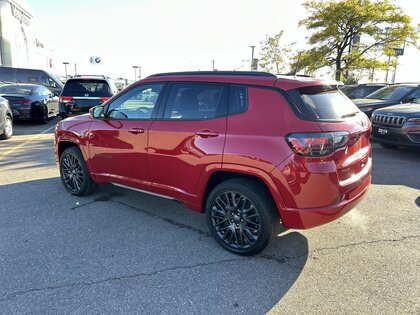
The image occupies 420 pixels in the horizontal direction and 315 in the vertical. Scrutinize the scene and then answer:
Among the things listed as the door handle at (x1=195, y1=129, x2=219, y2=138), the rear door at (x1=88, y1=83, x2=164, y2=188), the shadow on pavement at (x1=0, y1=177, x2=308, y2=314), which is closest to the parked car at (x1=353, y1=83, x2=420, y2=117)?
the shadow on pavement at (x1=0, y1=177, x2=308, y2=314)

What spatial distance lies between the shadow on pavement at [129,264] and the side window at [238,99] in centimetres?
144

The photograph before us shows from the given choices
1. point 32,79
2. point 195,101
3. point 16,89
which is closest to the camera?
point 195,101

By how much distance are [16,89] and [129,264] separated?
10.8 m

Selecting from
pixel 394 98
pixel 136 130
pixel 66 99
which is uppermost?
pixel 394 98

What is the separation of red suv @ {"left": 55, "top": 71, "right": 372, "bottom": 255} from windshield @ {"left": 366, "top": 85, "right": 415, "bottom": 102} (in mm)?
6923

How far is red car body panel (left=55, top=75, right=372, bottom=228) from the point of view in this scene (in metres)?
2.82

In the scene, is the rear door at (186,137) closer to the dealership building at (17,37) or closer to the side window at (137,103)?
the side window at (137,103)

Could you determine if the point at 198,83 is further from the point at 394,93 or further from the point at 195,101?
the point at 394,93

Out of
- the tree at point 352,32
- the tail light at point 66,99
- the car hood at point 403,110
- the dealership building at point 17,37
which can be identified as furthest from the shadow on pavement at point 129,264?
the dealership building at point 17,37

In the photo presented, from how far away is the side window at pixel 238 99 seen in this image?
3107 millimetres

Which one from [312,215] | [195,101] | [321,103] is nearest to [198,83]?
[195,101]

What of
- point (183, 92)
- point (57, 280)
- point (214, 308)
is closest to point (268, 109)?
point (183, 92)

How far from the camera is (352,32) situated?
19.8 meters

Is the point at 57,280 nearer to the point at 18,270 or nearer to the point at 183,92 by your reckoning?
the point at 18,270
